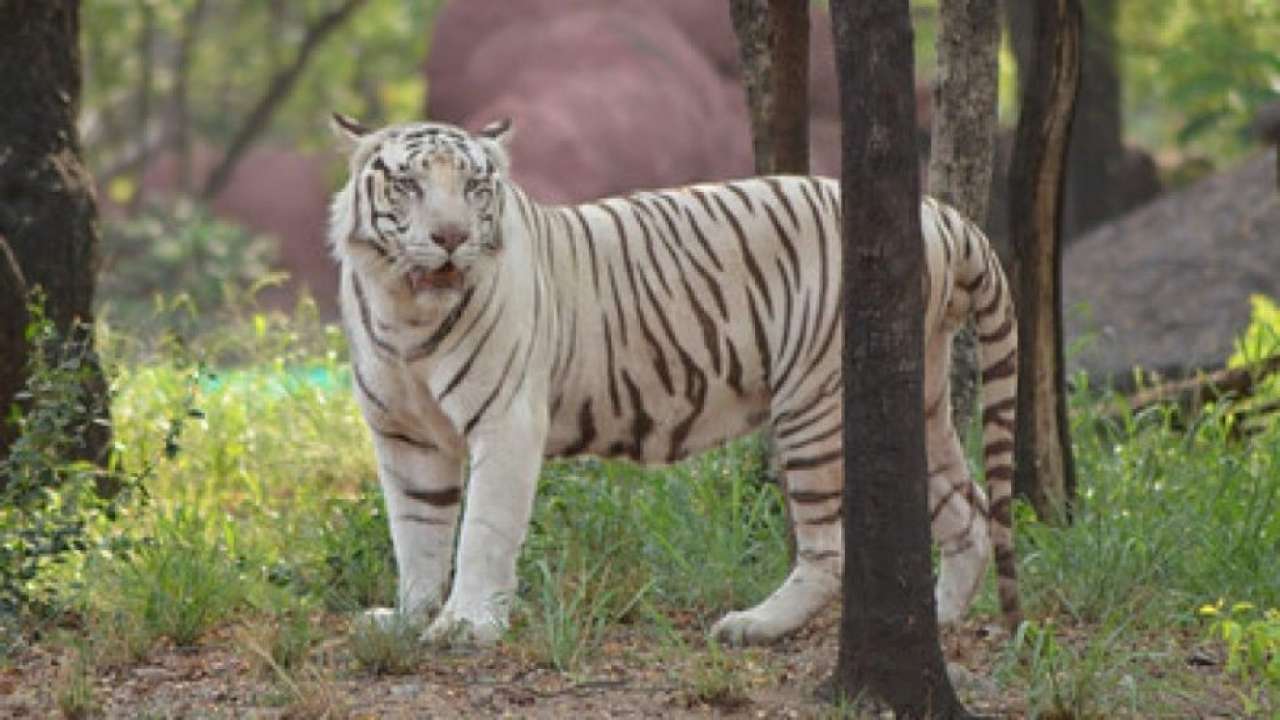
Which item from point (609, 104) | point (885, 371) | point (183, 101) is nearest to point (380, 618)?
point (885, 371)

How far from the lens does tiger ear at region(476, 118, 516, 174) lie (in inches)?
228

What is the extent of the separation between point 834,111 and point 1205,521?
315 inches

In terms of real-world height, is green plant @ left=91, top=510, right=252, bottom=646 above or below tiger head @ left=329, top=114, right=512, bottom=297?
below

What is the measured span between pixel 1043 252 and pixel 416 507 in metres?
2.14

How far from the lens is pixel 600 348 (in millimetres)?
5922

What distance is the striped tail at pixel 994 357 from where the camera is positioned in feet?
18.7

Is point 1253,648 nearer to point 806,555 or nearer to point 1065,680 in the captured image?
point 1065,680

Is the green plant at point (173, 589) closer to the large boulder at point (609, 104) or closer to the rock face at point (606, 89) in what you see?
the rock face at point (606, 89)

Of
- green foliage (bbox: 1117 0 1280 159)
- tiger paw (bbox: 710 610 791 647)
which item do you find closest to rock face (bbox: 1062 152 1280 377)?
green foliage (bbox: 1117 0 1280 159)

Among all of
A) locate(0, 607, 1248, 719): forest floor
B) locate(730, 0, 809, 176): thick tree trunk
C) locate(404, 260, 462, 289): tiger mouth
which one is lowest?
locate(0, 607, 1248, 719): forest floor

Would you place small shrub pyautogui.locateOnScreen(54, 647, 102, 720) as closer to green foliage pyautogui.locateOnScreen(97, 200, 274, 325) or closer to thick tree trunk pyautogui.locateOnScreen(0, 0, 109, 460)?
thick tree trunk pyautogui.locateOnScreen(0, 0, 109, 460)

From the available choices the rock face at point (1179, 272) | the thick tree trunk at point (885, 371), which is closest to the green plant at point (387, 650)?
the thick tree trunk at point (885, 371)

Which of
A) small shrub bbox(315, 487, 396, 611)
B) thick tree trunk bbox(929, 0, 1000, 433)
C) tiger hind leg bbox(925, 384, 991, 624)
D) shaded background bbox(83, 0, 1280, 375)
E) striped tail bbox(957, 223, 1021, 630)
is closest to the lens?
striped tail bbox(957, 223, 1021, 630)

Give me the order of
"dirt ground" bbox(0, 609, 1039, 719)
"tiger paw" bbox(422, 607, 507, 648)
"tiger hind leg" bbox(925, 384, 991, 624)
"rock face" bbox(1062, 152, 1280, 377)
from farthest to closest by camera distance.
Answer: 1. "rock face" bbox(1062, 152, 1280, 377)
2. "tiger hind leg" bbox(925, 384, 991, 624)
3. "tiger paw" bbox(422, 607, 507, 648)
4. "dirt ground" bbox(0, 609, 1039, 719)
